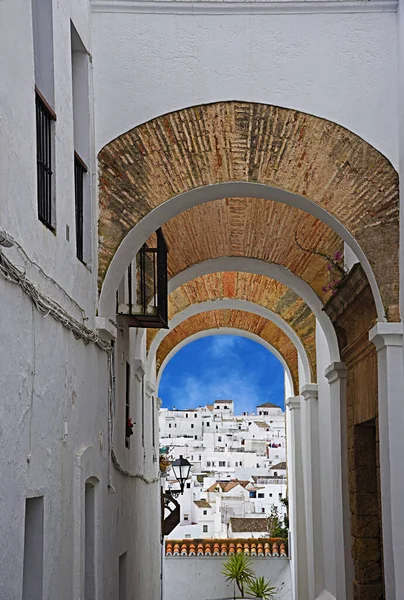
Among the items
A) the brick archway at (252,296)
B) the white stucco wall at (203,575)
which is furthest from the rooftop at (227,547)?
the brick archway at (252,296)

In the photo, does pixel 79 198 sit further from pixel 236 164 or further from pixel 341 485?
pixel 341 485

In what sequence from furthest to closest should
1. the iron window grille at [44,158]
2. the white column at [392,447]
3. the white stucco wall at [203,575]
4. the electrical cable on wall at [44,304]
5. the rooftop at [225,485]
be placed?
1. the rooftop at [225,485]
2. the white stucco wall at [203,575]
3. the white column at [392,447]
4. the iron window grille at [44,158]
5. the electrical cable on wall at [44,304]

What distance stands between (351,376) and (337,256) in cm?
132

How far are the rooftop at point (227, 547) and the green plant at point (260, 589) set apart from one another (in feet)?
1.80

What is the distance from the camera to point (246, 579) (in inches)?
704

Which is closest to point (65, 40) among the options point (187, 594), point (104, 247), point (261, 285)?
point (104, 247)

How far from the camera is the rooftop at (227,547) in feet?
60.4

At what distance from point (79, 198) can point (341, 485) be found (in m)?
4.75

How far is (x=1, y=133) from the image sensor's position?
4.95 m

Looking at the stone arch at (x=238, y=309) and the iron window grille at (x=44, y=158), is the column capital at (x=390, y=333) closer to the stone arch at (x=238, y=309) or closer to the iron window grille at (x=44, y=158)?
the iron window grille at (x=44, y=158)

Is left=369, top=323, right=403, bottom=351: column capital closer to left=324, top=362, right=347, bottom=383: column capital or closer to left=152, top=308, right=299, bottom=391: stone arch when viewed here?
left=324, top=362, right=347, bottom=383: column capital

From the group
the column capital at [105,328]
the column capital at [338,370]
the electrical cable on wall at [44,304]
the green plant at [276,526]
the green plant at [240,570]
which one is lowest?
the green plant at [240,570]

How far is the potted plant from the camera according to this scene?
1772cm

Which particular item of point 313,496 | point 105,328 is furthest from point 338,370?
point 105,328
